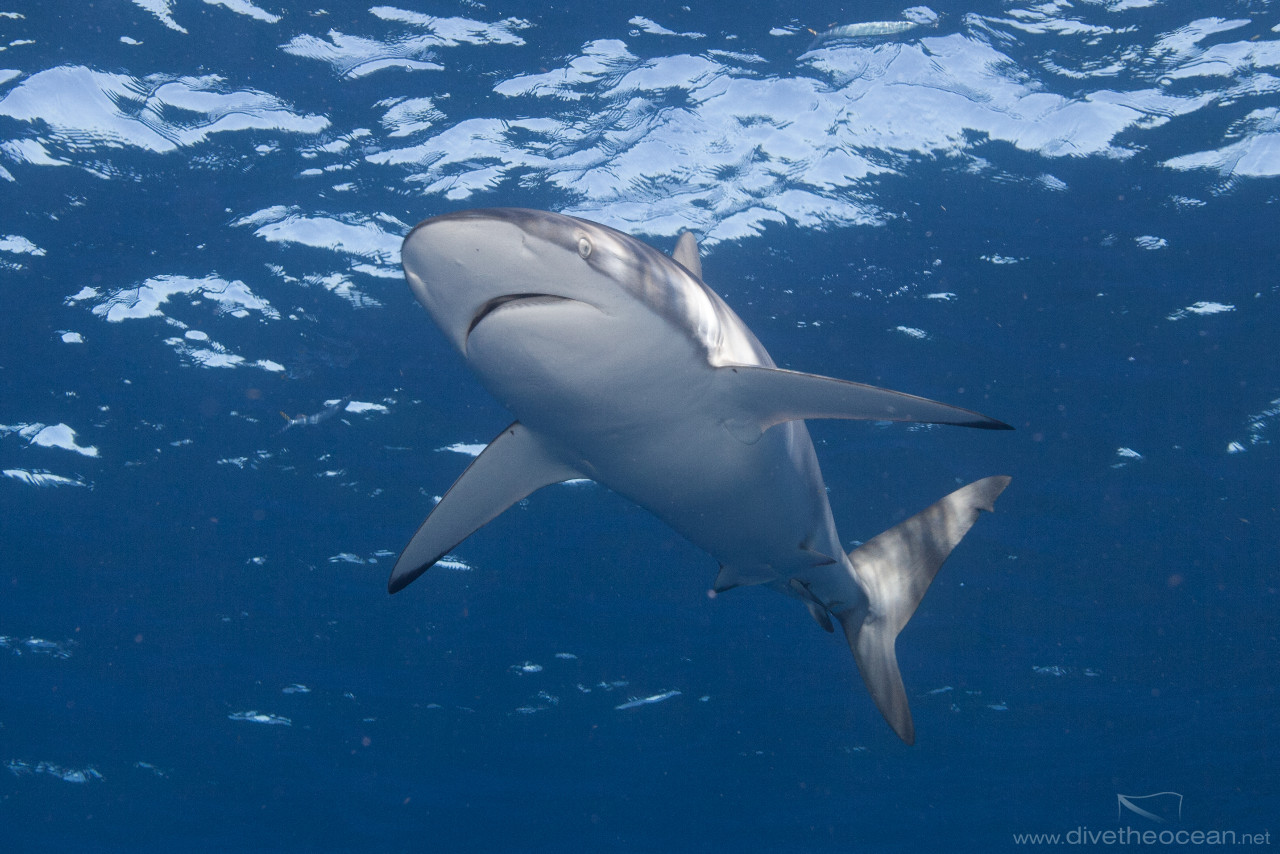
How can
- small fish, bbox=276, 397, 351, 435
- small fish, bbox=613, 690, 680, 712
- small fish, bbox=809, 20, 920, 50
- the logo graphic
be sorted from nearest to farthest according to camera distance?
small fish, bbox=809, 20, 920, 50, small fish, bbox=276, 397, 351, 435, small fish, bbox=613, 690, 680, 712, the logo graphic

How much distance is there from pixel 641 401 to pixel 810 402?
2.62 feet

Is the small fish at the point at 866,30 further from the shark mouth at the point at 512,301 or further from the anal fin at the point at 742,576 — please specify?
the shark mouth at the point at 512,301

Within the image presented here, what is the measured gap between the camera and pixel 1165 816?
35656 millimetres

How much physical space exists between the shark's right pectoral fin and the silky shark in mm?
11

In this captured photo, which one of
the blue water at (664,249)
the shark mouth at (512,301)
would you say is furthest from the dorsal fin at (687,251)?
the blue water at (664,249)

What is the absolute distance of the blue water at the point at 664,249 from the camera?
7.67m

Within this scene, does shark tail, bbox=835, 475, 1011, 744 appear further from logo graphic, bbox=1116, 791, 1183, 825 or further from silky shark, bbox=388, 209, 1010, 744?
logo graphic, bbox=1116, 791, 1183, 825

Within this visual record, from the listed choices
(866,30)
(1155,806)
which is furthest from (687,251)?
(1155,806)

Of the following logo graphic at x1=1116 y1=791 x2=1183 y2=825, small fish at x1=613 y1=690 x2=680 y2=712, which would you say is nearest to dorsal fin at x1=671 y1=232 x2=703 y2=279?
small fish at x1=613 y1=690 x2=680 y2=712

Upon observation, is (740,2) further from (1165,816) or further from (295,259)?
(1165,816)

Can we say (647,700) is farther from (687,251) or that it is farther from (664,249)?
(687,251)

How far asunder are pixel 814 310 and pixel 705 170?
291cm

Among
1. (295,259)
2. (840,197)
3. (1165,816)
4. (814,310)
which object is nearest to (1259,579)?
(814,310)

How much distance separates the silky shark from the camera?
2.67 metres
